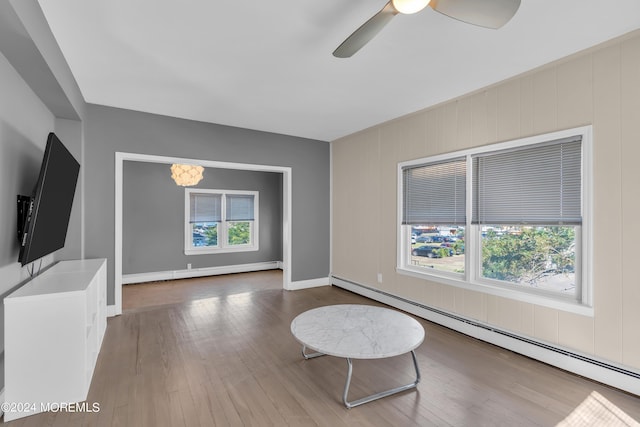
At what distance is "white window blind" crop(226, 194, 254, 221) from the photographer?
6949 mm

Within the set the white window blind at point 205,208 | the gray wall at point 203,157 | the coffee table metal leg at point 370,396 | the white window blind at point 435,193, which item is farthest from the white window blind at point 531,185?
the white window blind at point 205,208

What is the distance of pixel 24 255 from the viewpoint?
2.11m

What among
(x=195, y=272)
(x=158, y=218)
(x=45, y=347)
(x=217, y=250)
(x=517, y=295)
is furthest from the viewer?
(x=217, y=250)

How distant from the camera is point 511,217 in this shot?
3008 millimetres

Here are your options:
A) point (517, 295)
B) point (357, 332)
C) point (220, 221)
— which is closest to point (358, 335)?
point (357, 332)

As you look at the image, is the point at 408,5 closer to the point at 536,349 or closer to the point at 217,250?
the point at 536,349

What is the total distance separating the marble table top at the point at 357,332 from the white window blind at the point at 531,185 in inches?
58.7

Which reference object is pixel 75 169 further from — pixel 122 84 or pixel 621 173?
pixel 621 173

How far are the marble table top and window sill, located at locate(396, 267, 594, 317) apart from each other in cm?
107

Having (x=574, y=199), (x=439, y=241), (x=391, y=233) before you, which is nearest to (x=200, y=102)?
(x=391, y=233)

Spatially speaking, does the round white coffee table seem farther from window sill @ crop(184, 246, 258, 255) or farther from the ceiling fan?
window sill @ crop(184, 246, 258, 255)

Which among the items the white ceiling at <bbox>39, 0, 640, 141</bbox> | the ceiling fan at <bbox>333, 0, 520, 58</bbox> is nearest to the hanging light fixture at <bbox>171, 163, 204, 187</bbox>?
the white ceiling at <bbox>39, 0, 640, 141</bbox>

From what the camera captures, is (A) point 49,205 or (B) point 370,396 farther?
(A) point 49,205

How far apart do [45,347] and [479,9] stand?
3.36 m
